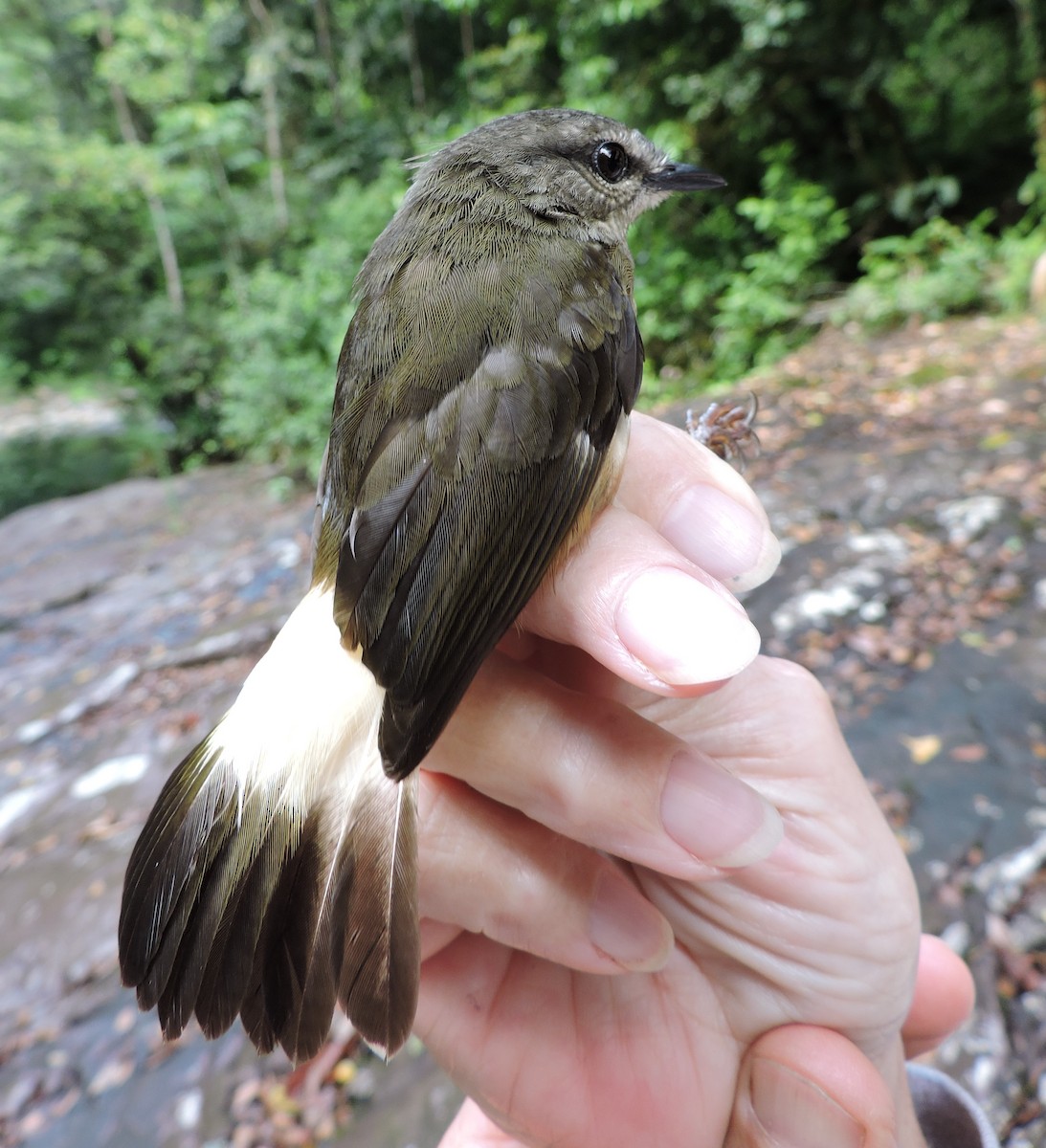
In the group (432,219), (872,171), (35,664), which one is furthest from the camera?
(872,171)

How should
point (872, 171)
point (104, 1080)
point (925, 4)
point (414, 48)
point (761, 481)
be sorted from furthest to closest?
point (414, 48), point (872, 171), point (925, 4), point (761, 481), point (104, 1080)

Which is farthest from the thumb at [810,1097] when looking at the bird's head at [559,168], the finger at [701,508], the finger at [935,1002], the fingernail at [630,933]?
the bird's head at [559,168]

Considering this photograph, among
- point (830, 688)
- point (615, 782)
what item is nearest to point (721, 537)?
point (615, 782)

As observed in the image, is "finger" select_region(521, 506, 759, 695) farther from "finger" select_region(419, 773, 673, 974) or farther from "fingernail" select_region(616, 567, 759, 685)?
"finger" select_region(419, 773, 673, 974)

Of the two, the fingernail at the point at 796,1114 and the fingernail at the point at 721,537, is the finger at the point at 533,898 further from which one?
the fingernail at the point at 721,537

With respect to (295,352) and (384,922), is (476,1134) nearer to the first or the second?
(384,922)

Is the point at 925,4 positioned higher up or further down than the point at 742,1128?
higher up

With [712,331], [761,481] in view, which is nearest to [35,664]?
[761,481]

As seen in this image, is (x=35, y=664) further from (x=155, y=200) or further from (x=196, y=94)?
(x=196, y=94)
